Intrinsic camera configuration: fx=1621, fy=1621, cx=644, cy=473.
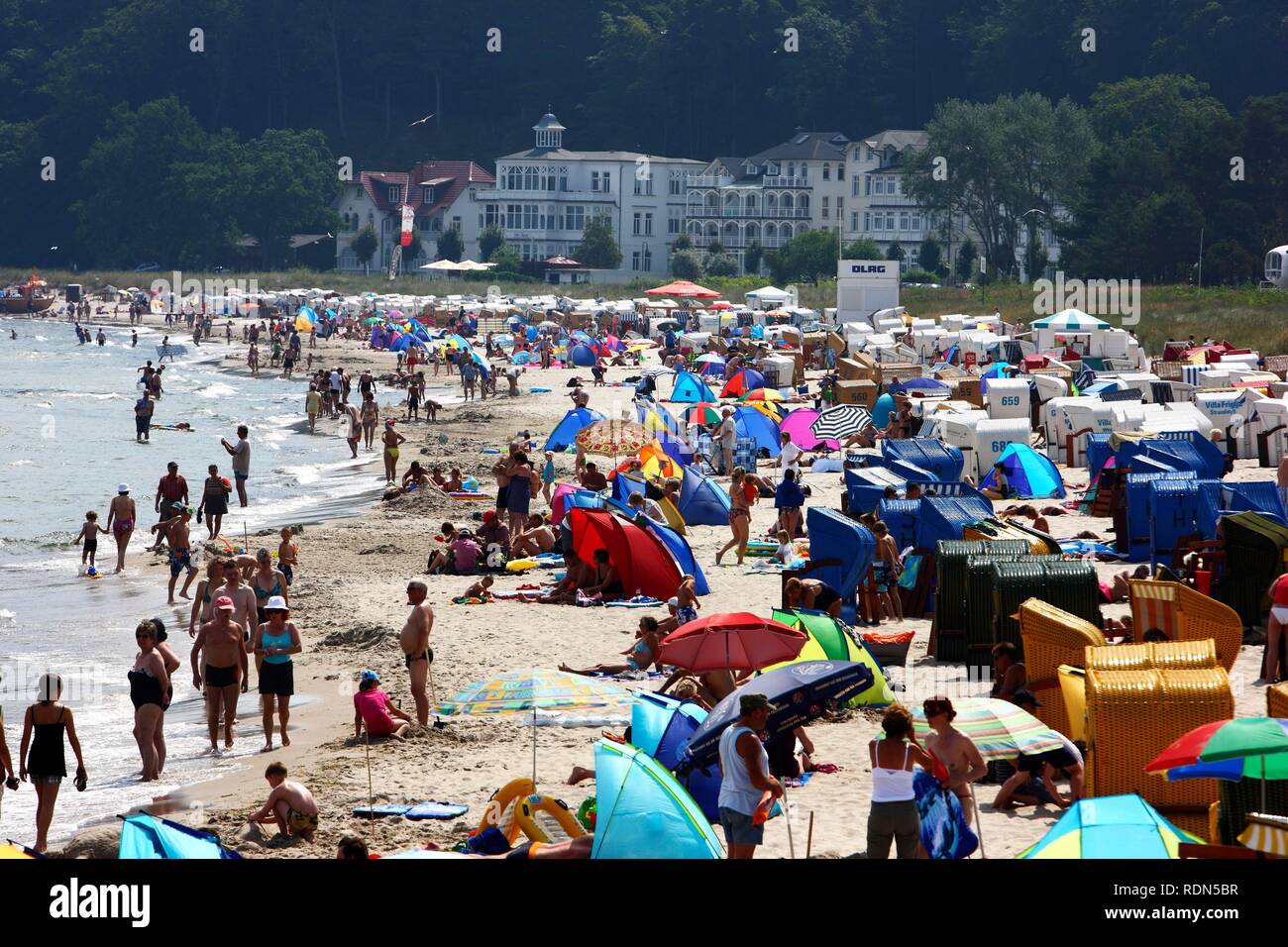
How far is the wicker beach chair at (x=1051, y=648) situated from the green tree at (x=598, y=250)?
260ft

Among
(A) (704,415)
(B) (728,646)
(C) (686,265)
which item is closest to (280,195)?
(C) (686,265)

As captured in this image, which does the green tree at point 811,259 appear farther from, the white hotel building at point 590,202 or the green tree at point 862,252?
the white hotel building at point 590,202

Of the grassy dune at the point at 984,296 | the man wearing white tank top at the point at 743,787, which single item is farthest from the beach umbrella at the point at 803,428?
the man wearing white tank top at the point at 743,787

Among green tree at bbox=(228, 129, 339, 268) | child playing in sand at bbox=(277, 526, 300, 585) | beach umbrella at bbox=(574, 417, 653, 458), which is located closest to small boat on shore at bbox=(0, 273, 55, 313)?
green tree at bbox=(228, 129, 339, 268)

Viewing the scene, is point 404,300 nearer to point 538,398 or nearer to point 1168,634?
point 538,398

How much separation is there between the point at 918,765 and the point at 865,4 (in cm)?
10506

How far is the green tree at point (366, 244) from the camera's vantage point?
99.1m

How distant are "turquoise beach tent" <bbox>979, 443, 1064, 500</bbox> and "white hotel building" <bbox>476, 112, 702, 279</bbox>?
74.8 m

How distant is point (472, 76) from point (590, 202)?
27526 mm

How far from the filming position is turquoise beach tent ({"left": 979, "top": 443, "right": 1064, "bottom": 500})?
19438 mm

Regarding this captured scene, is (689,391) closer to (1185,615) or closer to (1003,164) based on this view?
(1185,615)

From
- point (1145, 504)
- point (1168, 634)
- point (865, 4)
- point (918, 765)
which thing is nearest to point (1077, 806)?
point (918, 765)

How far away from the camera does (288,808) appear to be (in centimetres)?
864
